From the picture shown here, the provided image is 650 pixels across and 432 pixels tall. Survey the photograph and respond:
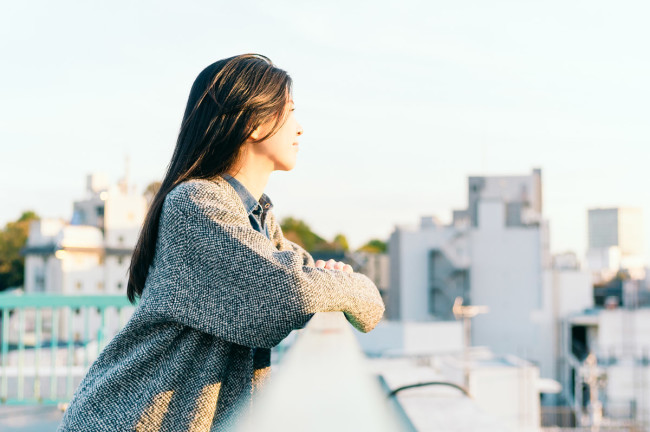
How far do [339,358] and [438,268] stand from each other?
3669 centimetres

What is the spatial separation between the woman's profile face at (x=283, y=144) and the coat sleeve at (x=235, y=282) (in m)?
0.25

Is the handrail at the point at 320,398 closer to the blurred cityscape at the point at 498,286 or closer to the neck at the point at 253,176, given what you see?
the neck at the point at 253,176

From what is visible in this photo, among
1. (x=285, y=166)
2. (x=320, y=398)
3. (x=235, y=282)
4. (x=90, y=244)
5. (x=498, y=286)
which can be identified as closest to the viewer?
(x=320, y=398)

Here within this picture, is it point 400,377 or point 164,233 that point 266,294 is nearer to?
point 164,233

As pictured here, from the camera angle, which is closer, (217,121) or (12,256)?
(217,121)

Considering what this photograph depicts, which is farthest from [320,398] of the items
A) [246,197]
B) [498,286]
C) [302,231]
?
[302,231]

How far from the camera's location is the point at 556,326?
122ft

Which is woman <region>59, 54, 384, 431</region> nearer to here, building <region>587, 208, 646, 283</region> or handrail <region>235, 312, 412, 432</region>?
handrail <region>235, 312, 412, 432</region>

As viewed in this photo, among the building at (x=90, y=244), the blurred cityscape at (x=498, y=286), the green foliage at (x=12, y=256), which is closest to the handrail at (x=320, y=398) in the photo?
the blurred cityscape at (x=498, y=286)

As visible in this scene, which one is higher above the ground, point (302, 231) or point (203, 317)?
point (302, 231)

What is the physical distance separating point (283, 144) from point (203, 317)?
0.46 meters

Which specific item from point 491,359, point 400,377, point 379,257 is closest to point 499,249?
point 491,359

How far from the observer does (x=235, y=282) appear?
1198 mm

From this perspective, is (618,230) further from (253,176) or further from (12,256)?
(253,176)
